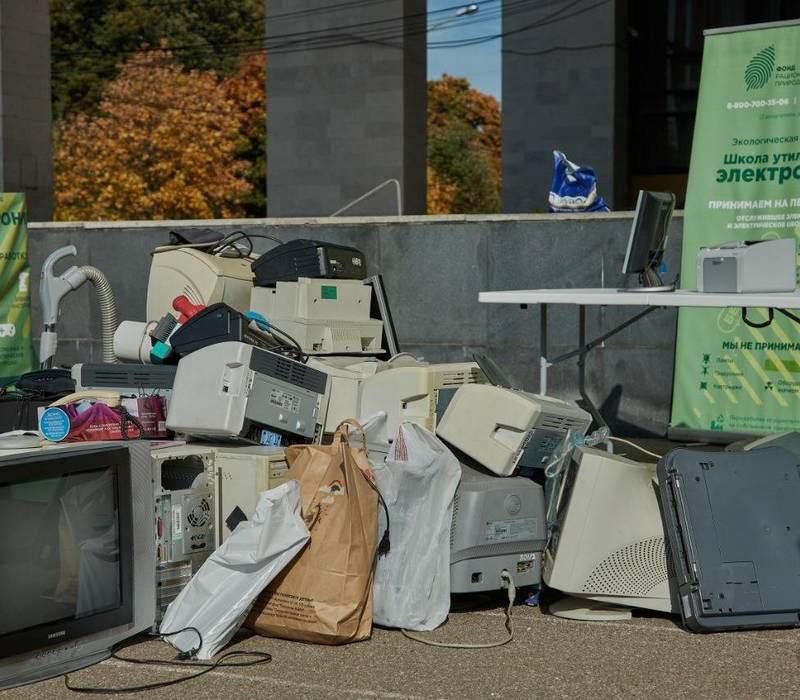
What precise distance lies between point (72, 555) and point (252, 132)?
23860 millimetres

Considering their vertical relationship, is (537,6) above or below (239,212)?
above

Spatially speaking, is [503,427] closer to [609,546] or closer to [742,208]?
[609,546]

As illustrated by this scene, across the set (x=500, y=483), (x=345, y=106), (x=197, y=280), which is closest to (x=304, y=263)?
(x=197, y=280)

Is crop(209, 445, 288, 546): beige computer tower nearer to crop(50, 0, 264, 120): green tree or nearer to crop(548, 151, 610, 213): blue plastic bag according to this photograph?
crop(548, 151, 610, 213): blue plastic bag

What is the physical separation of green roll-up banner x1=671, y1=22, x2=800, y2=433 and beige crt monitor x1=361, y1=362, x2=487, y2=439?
2.37 meters

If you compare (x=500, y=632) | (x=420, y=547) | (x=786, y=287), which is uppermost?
(x=786, y=287)

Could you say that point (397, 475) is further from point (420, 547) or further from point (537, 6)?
point (537, 6)

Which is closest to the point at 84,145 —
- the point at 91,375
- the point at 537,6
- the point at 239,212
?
the point at 239,212

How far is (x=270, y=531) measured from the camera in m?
4.19

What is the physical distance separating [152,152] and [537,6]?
9.87 meters

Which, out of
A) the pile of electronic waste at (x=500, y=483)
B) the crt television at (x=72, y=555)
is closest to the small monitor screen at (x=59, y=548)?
the crt television at (x=72, y=555)

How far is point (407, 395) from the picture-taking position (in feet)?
16.8

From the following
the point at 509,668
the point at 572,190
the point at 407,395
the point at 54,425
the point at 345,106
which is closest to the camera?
the point at 509,668

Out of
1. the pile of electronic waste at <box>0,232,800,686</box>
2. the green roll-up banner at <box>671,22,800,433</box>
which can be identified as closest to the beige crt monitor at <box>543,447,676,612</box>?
the pile of electronic waste at <box>0,232,800,686</box>
